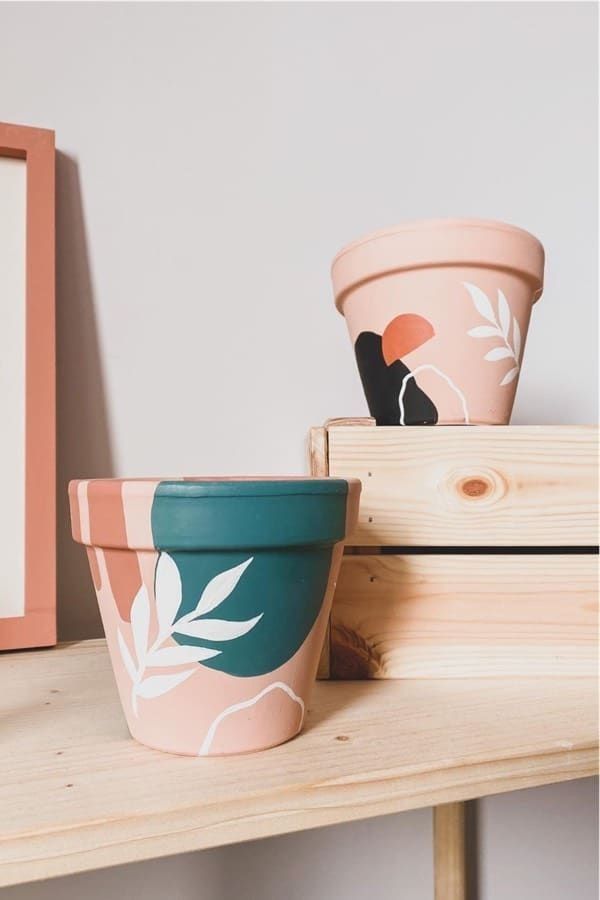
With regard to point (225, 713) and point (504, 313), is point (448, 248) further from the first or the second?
point (225, 713)

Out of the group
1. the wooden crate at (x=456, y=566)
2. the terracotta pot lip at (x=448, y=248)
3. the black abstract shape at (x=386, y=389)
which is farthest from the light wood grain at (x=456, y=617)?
the terracotta pot lip at (x=448, y=248)

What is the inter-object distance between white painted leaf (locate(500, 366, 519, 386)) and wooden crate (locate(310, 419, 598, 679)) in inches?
2.0

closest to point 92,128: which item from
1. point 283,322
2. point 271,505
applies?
point 283,322

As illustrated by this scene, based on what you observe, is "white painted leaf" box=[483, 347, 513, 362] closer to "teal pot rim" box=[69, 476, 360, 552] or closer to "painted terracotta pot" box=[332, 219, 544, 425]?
"painted terracotta pot" box=[332, 219, 544, 425]

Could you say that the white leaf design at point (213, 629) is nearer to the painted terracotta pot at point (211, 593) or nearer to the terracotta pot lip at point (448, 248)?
A: the painted terracotta pot at point (211, 593)

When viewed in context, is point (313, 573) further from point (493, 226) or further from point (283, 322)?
point (283, 322)

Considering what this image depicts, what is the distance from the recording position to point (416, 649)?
0.48 m

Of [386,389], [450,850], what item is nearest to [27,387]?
Answer: [386,389]

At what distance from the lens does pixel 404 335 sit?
1.69 ft

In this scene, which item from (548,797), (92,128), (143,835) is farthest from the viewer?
(548,797)

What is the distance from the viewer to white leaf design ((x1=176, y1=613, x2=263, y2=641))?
34 centimetres

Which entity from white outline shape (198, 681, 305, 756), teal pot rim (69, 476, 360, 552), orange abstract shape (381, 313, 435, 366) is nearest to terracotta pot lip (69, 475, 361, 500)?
teal pot rim (69, 476, 360, 552)

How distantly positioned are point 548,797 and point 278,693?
0.59m

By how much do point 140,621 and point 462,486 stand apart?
0.24 meters
